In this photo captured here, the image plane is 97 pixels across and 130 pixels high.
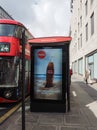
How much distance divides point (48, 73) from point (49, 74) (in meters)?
0.05

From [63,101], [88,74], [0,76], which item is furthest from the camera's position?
[88,74]

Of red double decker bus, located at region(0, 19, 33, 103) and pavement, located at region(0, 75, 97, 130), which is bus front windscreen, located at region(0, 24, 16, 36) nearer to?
red double decker bus, located at region(0, 19, 33, 103)

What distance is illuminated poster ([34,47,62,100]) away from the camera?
28.9ft

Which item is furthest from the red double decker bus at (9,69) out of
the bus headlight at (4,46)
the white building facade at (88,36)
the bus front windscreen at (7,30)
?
the white building facade at (88,36)

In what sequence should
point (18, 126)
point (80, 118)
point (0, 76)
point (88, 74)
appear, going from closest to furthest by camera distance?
point (18, 126)
point (80, 118)
point (0, 76)
point (88, 74)

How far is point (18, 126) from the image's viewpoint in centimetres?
693

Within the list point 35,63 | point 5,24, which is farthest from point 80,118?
point 5,24

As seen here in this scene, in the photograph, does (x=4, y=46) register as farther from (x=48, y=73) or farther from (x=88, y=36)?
(x=88, y=36)

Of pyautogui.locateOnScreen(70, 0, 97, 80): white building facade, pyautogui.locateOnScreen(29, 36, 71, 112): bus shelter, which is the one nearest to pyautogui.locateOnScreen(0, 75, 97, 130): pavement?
pyautogui.locateOnScreen(29, 36, 71, 112): bus shelter

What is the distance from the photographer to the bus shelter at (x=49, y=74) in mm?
8742

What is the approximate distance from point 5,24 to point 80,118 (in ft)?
17.6

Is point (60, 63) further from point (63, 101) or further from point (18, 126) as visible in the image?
point (18, 126)

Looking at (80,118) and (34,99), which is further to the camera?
(34,99)

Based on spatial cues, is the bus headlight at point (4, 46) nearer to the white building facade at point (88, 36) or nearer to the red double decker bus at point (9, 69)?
the red double decker bus at point (9, 69)
